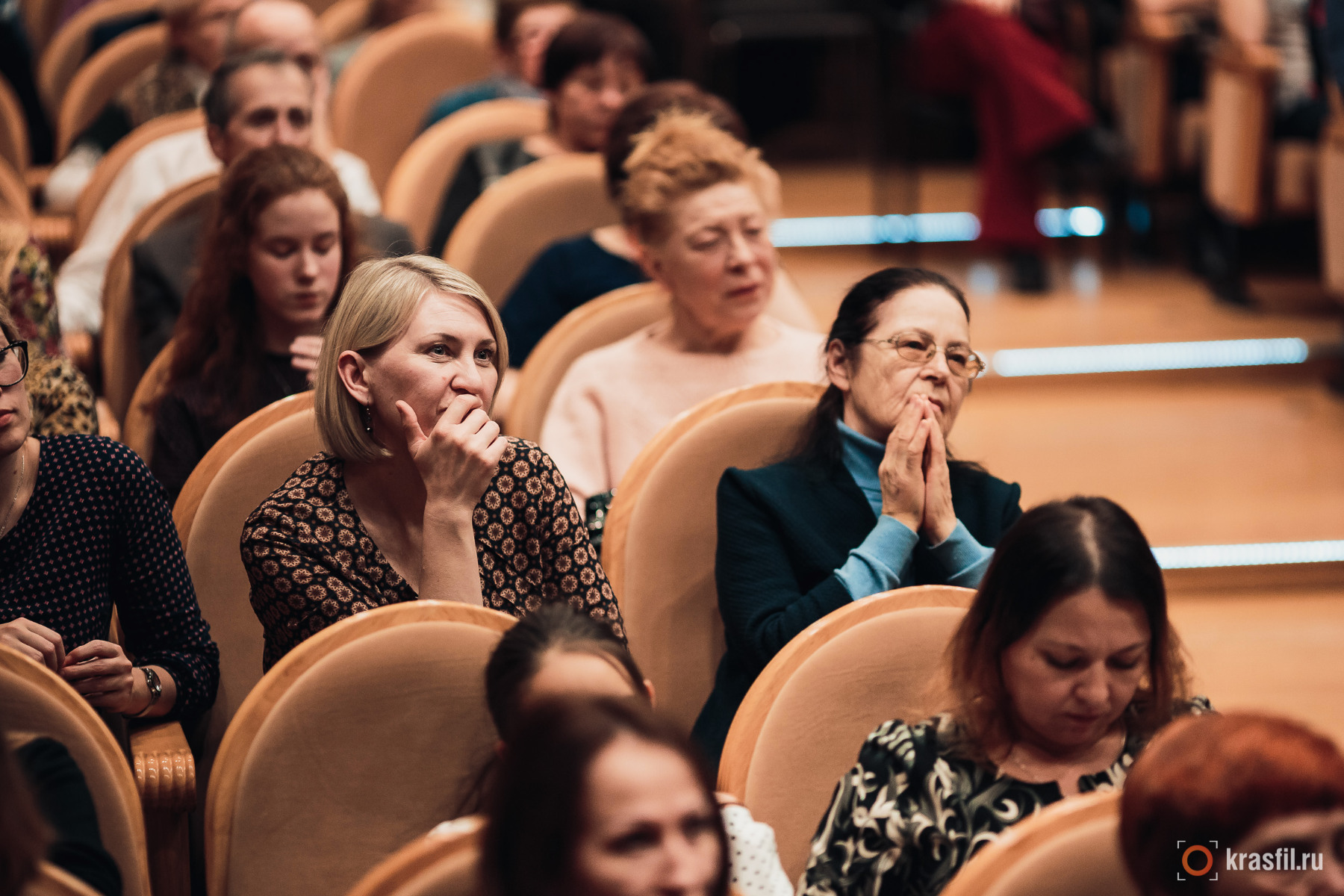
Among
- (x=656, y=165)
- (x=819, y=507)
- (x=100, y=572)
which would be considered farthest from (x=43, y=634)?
(x=656, y=165)

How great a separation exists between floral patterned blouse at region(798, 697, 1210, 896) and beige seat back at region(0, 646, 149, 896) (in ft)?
2.09

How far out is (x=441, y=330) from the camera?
1.62 m

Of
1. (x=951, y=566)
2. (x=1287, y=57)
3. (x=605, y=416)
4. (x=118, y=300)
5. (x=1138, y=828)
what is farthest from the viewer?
(x=1287, y=57)

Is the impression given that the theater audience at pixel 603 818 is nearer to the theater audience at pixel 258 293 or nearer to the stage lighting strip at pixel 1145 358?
the theater audience at pixel 258 293

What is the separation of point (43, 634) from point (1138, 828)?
42.7 inches

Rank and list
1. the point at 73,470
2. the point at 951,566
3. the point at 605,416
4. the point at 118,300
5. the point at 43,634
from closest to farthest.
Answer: the point at 43,634 → the point at 73,470 → the point at 951,566 → the point at 605,416 → the point at 118,300

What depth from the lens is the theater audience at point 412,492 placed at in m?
1.55

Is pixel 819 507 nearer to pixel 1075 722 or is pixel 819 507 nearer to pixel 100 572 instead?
pixel 1075 722

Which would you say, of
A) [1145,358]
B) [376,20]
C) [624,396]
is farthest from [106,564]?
[376,20]

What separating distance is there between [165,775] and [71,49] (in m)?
3.66

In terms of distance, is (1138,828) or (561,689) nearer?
(1138,828)

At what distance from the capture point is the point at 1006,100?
4.67m

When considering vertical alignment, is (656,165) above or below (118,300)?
above

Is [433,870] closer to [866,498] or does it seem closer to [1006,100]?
[866,498]
